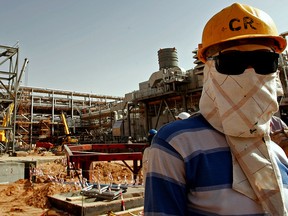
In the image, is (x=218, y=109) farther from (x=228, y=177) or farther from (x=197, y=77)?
(x=197, y=77)

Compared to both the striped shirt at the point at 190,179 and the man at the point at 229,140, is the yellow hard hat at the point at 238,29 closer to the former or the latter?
the man at the point at 229,140

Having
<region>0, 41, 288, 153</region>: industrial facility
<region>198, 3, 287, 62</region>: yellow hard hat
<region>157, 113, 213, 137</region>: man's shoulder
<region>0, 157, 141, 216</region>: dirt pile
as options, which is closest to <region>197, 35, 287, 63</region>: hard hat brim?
<region>198, 3, 287, 62</region>: yellow hard hat

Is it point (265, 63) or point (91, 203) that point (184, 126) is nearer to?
point (265, 63)

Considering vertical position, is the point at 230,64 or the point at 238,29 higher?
the point at 238,29

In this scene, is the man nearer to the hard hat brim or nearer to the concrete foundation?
the hard hat brim

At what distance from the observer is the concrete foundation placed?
180 inches

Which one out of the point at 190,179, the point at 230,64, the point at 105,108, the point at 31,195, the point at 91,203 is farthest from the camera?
the point at 105,108

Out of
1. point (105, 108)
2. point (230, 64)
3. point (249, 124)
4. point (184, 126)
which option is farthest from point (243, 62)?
point (105, 108)

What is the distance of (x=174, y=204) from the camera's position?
951 mm

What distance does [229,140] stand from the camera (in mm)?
1078

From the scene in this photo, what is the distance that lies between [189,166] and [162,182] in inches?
5.1

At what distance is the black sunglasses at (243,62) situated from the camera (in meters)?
1.15

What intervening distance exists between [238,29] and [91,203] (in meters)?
4.52

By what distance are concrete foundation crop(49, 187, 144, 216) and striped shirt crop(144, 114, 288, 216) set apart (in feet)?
13.2
